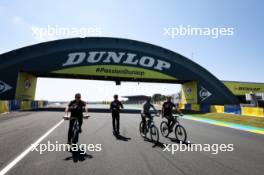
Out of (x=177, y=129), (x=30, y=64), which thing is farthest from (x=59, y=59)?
(x=177, y=129)

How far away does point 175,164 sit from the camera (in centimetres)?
550

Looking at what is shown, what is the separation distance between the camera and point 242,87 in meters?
49.0

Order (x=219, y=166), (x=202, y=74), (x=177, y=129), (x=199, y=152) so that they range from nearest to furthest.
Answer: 1. (x=219, y=166)
2. (x=199, y=152)
3. (x=177, y=129)
4. (x=202, y=74)

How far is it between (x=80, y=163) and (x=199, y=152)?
3730mm

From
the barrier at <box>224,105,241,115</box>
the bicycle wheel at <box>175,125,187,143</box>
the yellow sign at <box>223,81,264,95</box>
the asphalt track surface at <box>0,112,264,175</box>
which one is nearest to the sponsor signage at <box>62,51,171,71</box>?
the barrier at <box>224,105,241,115</box>

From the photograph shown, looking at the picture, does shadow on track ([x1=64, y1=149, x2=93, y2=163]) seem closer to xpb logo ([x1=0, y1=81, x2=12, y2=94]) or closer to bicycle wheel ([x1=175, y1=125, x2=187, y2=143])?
bicycle wheel ([x1=175, y1=125, x2=187, y2=143])

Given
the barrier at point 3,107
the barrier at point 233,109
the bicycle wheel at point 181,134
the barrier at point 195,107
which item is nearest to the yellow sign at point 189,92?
the barrier at point 195,107

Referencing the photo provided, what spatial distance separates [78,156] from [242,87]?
5028 centimetres

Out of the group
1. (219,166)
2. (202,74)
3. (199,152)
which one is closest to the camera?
(219,166)

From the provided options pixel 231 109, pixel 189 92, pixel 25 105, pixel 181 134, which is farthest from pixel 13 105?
pixel 189 92

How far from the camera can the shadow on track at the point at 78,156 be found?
5906 mm

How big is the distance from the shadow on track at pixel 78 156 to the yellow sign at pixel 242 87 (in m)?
46.1

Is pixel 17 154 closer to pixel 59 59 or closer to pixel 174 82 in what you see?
pixel 59 59

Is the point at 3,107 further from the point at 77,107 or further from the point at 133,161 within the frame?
the point at 133,161
